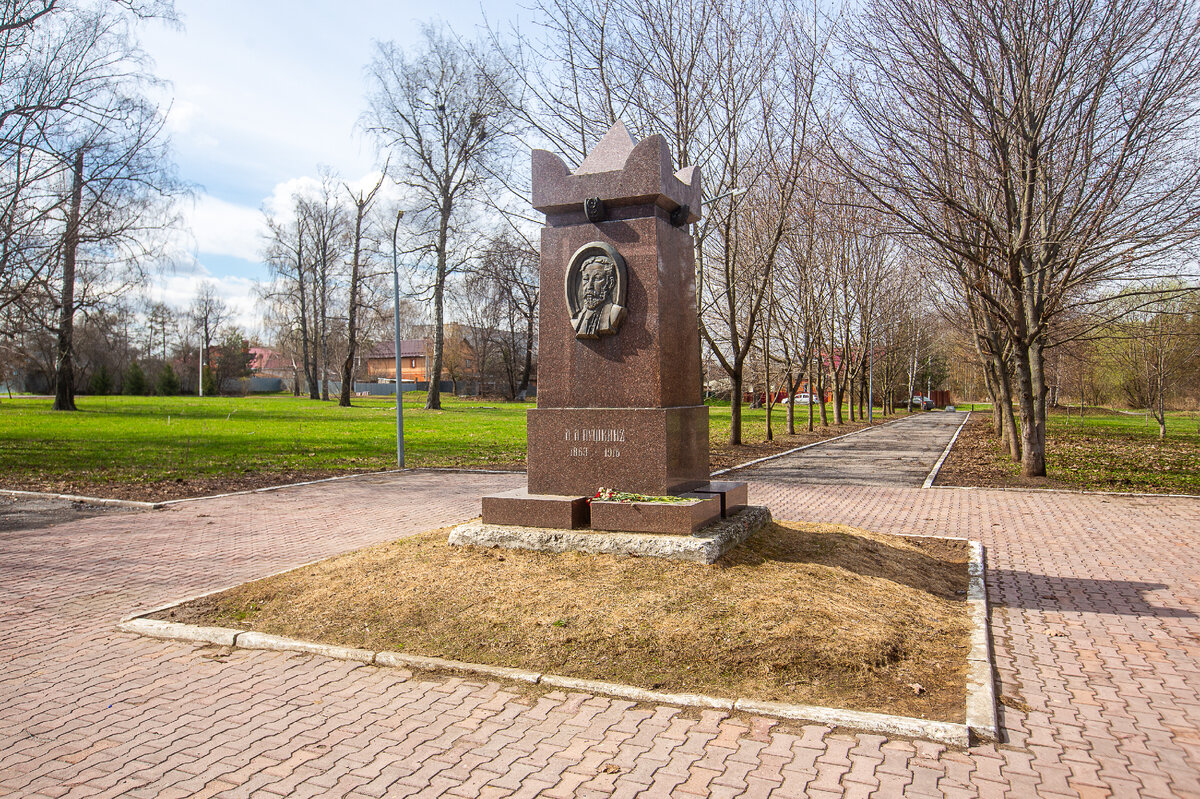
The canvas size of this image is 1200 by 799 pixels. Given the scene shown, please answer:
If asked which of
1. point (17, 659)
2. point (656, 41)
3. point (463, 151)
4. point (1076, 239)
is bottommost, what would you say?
point (17, 659)

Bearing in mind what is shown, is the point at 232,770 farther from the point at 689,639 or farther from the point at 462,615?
the point at 689,639

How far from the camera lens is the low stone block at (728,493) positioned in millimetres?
6789

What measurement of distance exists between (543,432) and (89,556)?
5.16m

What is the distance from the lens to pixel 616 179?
22.1 ft

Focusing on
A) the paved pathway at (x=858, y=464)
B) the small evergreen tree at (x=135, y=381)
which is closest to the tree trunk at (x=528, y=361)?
the small evergreen tree at (x=135, y=381)

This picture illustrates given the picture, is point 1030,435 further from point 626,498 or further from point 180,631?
point 180,631

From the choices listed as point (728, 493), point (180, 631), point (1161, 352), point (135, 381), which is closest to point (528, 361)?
point (135, 381)

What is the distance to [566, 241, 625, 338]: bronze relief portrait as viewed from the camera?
6598 millimetres

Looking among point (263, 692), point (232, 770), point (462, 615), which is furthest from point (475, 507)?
point (232, 770)

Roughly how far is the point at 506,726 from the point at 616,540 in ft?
7.51

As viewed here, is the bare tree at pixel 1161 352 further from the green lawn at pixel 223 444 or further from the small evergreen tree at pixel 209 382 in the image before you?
the small evergreen tree at pixel 209 382

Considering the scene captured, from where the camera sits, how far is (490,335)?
61344mm

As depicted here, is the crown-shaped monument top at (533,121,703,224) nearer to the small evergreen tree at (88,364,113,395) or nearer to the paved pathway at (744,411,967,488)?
the paved pathway at (744,411,967,488)

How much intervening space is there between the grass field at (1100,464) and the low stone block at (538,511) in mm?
10037
